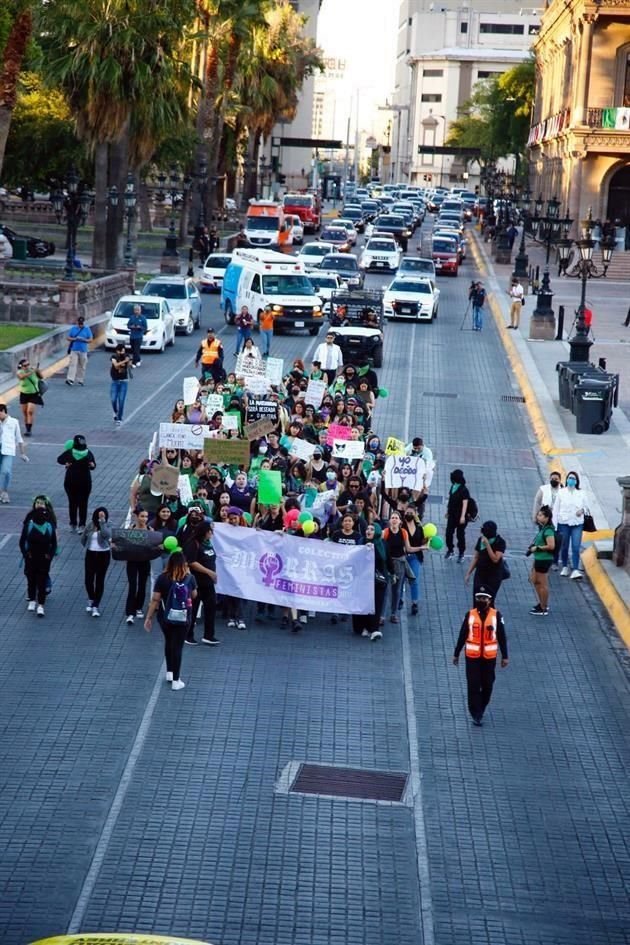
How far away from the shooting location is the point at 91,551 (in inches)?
737

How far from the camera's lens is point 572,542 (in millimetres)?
22375

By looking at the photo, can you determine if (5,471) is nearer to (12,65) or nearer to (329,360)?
(329,360)

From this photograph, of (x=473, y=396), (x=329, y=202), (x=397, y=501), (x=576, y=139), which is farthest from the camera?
(x=329, y=202)

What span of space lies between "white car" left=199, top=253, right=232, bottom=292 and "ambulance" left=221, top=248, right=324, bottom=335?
8.51 m

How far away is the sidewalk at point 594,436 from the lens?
2228 cm

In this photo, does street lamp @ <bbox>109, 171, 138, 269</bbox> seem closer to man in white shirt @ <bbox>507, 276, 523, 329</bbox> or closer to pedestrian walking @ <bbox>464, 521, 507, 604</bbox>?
man in white shirt @ <bbox>507, 276, 523, 329</bbox>

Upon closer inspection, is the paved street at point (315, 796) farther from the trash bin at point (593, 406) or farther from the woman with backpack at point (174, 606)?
the trash bin at point (593, 406)

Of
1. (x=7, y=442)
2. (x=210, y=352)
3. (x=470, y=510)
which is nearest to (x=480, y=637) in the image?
(x=470, y=510)

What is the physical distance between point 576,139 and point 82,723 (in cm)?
6566

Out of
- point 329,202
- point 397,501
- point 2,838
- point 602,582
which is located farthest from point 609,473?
point 329,202

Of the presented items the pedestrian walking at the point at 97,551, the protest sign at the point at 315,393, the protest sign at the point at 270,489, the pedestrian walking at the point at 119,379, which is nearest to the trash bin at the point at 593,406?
the protest sign at the point at 315,393

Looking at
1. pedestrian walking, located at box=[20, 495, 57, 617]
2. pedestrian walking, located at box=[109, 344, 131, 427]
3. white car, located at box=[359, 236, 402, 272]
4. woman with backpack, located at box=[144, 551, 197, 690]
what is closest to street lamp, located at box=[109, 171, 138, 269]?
white car, located at box=[359, 236, 402, 272]

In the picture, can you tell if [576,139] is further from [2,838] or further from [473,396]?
[2,838]

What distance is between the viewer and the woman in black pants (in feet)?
59.7
